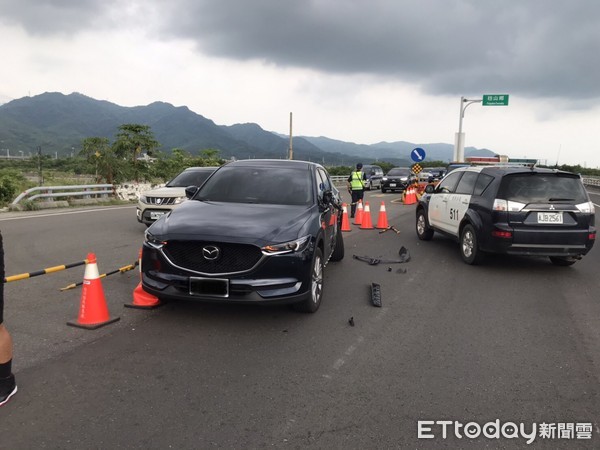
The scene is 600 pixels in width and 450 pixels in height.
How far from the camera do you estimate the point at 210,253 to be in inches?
179

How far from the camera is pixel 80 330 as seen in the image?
4.70m

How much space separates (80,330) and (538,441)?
4135 mm

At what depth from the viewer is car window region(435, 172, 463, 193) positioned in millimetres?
9555

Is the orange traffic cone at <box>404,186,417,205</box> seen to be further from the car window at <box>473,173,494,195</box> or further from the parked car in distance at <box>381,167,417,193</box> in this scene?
the car window at <box>473,173,494,195</box>

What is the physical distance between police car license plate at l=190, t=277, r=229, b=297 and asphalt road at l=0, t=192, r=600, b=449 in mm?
439

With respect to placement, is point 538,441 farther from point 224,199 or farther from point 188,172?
point 188,172

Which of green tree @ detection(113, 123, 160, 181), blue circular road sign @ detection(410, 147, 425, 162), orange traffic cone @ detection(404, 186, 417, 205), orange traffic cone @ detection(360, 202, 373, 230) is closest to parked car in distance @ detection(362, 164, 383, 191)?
blue circular road sign @ detection(410, 147, 425, 162)

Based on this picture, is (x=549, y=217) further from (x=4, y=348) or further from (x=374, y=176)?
(x=374, y=176)

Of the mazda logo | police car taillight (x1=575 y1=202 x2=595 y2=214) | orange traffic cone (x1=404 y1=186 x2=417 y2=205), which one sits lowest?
orange traffic cone (x1=404 y1=186 x2=417 y2=205)

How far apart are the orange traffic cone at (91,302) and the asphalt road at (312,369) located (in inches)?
4.9

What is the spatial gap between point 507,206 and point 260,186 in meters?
4.08

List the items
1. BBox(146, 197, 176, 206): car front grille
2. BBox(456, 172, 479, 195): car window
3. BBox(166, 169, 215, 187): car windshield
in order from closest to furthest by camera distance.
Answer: BBox(456, 172, 479, 195): car window
BBox(146, 197, 176, 206): car front grille
BBox(166, 169, 215, 187): car windshield

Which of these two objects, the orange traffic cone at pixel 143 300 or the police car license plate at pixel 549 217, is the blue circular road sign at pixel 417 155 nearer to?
the police car license plate at pixel 549 217

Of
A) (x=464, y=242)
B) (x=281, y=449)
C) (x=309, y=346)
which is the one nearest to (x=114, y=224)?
(x=464, y=242)
